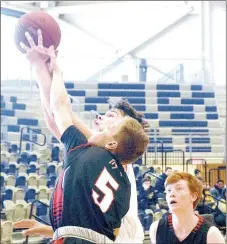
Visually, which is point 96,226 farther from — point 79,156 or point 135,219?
point 135,219

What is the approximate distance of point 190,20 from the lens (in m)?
16.7

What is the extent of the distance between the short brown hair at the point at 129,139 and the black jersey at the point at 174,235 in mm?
419

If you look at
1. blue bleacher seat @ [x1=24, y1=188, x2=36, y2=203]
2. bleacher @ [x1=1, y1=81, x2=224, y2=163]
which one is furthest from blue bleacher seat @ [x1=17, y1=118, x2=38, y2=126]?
blue bleacher seat @ [x1=24, y1=188, x2=36, y2=203]

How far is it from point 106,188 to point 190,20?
611 inches

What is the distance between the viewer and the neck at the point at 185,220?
6.71ft

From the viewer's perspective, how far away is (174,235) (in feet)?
6.75

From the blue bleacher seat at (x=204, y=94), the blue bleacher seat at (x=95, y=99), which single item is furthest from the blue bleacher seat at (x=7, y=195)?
the blue bleacher seat at (x=204, y=94)

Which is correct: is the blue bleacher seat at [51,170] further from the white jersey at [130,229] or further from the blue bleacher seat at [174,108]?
the white jersey at [130,229]

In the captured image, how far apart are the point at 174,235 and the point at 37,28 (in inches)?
40.6

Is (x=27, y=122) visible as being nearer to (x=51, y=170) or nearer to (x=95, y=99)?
(x=95, y=99)

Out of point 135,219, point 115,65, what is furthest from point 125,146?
point 115,65

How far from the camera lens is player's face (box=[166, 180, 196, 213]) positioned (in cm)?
206

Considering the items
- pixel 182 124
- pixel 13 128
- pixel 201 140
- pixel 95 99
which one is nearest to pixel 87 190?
pixel 13 128

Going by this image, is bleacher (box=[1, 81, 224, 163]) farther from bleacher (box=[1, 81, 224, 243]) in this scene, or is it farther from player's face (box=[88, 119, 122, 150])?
player's face (box=[88, 119, 122, 150])
